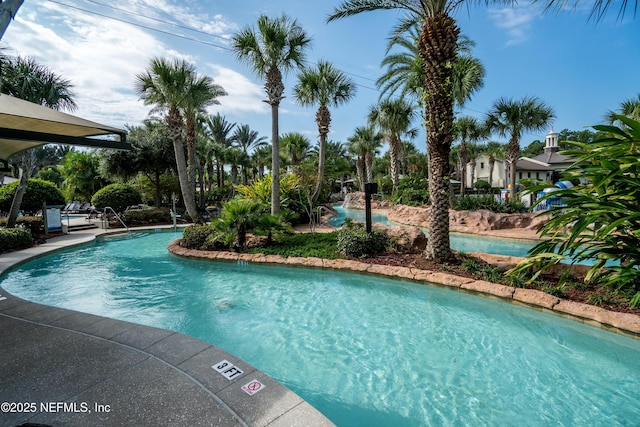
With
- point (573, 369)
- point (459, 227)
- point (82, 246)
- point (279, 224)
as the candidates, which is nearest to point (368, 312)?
point (573, 369)

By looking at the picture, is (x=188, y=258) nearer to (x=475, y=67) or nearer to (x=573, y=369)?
(x=573, y=369)

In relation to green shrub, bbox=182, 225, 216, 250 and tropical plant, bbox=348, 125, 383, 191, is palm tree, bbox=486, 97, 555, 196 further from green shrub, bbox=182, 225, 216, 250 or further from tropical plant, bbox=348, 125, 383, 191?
green shrub, bbox=182, 225, 216, 250

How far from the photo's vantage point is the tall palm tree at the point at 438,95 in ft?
22.4

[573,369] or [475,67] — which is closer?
[573,369]

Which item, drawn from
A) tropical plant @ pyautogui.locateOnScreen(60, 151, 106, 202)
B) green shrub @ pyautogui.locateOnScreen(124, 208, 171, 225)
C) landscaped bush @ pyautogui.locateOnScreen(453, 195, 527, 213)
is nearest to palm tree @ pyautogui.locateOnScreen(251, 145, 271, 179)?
tropical plant @ pyautogui.locateOnScreen(60, 151, 106, 202)

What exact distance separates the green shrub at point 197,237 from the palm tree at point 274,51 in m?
2.31

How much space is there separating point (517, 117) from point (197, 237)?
17.4 metres

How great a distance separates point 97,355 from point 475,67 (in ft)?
→ 52.5

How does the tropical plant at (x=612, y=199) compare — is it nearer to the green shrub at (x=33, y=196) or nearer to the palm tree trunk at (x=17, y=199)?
the palm tree trunk at (x=17, y=199)

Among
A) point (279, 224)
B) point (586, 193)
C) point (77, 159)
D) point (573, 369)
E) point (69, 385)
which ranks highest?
point (77, 159)

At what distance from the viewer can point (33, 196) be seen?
1381 cm

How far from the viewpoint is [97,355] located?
10.1 feet

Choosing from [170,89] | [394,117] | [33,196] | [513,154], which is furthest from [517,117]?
[33,196]

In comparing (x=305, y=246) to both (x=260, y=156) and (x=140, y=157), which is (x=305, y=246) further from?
(x=260, y=156)
